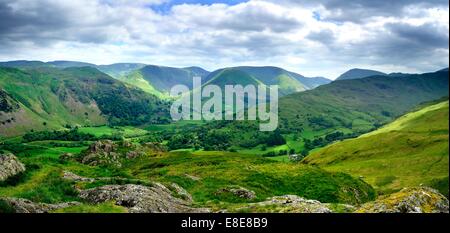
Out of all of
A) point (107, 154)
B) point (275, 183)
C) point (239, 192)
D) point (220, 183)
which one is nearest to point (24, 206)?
point (239, 192)

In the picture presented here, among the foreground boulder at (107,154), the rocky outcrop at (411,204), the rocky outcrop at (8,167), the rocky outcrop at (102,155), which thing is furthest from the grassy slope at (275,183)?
the foreground boulder at (107,154)

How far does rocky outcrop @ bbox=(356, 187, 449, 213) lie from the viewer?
3703 cm

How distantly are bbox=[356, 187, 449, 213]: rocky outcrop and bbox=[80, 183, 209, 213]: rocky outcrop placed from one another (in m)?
15.5

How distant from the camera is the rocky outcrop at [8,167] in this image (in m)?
51.8

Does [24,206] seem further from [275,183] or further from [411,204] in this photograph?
[275,183]

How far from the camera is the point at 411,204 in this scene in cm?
3828

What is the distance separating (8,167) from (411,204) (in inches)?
1906

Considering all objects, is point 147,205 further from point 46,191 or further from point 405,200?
point 405,200

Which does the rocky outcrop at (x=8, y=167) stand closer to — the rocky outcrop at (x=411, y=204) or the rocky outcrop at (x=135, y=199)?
the rocky outcrop at (x=135, y=199)

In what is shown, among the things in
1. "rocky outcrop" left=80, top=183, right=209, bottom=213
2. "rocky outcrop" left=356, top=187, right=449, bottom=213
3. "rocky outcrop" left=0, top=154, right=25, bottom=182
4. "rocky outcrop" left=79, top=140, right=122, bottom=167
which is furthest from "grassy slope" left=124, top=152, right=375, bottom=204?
"rocky outcrop" left=79, top=140, right=122, bottom=167
